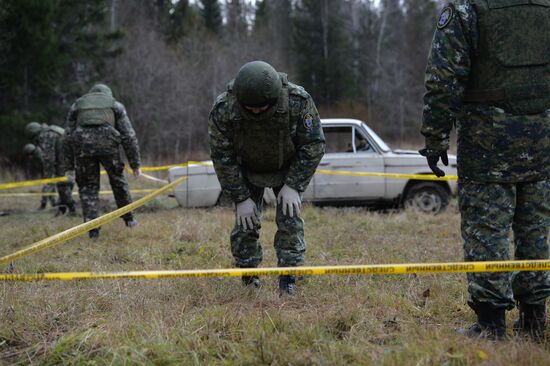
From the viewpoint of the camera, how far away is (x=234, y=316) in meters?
2.85

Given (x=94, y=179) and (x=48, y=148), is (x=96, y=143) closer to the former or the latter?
(x=94, y=179)

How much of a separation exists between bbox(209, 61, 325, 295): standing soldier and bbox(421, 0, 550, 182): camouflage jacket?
1.00 m

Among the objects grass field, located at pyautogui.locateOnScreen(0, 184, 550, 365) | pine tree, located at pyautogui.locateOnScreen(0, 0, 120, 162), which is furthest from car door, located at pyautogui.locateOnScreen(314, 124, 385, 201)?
pine tree, located at pyautogui.locateOnScreen(0, 0, 120, 162)

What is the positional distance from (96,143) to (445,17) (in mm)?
4595

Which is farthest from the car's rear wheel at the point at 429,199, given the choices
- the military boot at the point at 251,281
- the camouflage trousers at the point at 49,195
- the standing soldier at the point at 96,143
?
the camouflage trousers at the point at 49,195

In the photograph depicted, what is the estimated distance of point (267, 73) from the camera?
313 centimetres

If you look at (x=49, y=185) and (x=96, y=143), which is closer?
(x=96, y=143)

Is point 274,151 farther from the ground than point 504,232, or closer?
farther from the ground

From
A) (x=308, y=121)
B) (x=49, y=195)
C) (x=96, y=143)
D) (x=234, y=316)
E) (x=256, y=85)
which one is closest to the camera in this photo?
(x=234, y=316)

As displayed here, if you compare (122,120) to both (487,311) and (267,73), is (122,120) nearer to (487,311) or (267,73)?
(267,73)

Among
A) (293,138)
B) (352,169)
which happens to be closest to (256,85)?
(293,138)

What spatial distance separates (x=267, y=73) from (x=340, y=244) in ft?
9.40

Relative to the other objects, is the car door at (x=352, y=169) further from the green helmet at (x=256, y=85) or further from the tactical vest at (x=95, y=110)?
the green helmet at (x=256, y=85)

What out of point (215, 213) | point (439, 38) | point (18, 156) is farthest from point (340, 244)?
point (18, 156)
